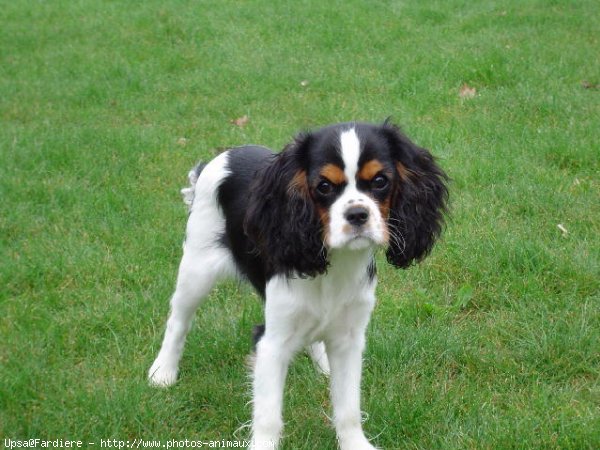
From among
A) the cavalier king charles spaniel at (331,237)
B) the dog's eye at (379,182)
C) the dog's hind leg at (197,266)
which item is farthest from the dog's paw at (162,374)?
the dog's eye at (379,182)

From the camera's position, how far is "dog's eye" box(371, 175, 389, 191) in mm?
2793

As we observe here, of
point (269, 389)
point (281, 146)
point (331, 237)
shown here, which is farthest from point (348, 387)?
point (281, 146)

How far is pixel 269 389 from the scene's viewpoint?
3.11 meters

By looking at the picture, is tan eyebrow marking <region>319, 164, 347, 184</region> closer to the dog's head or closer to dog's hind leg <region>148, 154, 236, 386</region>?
the dog's head

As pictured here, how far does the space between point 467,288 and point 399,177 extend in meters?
1.58

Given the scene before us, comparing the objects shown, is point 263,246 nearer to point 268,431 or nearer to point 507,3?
point 268,431

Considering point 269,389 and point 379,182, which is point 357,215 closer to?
point 379,182

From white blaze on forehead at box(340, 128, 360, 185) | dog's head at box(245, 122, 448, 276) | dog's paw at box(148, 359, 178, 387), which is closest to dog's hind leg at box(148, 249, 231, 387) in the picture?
dog's paw at box(148, 359, 178, 387)

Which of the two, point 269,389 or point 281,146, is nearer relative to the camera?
point 269,389

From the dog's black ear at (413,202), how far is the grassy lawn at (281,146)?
751 mm

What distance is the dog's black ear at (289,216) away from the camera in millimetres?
2891

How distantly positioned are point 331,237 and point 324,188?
17cm

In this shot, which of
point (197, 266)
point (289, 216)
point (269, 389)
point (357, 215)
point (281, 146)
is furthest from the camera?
point (281, 146)

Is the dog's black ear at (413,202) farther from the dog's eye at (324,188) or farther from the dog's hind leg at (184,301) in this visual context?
the dog's hind leg at (184,301)
